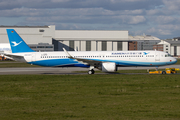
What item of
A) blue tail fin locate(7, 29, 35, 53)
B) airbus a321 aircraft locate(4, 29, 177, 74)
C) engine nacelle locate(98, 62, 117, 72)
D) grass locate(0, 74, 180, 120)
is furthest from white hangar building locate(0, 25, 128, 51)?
grass locate(0, 74, 180, 120)

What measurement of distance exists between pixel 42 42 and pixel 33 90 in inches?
4753

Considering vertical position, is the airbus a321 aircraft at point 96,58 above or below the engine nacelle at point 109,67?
above

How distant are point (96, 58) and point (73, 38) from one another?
104 m

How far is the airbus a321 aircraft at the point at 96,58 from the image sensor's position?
4150 centimetres

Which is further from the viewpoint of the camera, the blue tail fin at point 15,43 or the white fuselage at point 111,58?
the blue tail fin at point 15,43

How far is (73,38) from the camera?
14562 centimetres

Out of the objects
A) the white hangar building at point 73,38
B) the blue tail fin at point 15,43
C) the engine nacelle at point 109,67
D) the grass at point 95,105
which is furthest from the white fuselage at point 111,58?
the white hangar building at point 73,38

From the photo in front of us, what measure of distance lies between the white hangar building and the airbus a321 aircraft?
97.0m

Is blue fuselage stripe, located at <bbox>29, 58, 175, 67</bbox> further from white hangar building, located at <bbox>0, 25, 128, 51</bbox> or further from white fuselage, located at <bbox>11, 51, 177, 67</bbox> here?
white hangar building, located at <bbox>0, 25, 128, 51</bbox>

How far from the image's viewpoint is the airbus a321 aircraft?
41.5 metres

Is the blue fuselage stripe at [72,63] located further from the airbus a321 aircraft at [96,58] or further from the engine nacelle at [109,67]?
the engine nacelle at [109,67]

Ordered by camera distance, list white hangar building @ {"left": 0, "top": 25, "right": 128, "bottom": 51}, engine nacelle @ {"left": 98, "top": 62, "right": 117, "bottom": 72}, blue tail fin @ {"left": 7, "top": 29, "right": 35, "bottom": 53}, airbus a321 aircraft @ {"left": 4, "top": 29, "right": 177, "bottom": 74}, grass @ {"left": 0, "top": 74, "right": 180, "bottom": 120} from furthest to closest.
Answer: 1. white hangar building @ {"left": 0, "top": 25, "right": 128, "bottom": 51}
2. blue tail fin @ {"left": 7, "top": 29, "right": 35, "bottom": 53}
3. airbus a321 aircraft @ {"left": 4, "top": 29, "right": 177, "bottom": 74}
4. engine nacelle @ {"left": 98, "top": 62, "right": 117, "bottom": 72}
5. grass @ {"left": 0, "top": 74, "right": 180, "bottom": 120}

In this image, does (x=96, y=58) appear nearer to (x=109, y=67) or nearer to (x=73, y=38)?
(x=109, y=67)

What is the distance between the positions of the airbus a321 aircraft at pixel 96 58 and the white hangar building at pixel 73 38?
318ft
